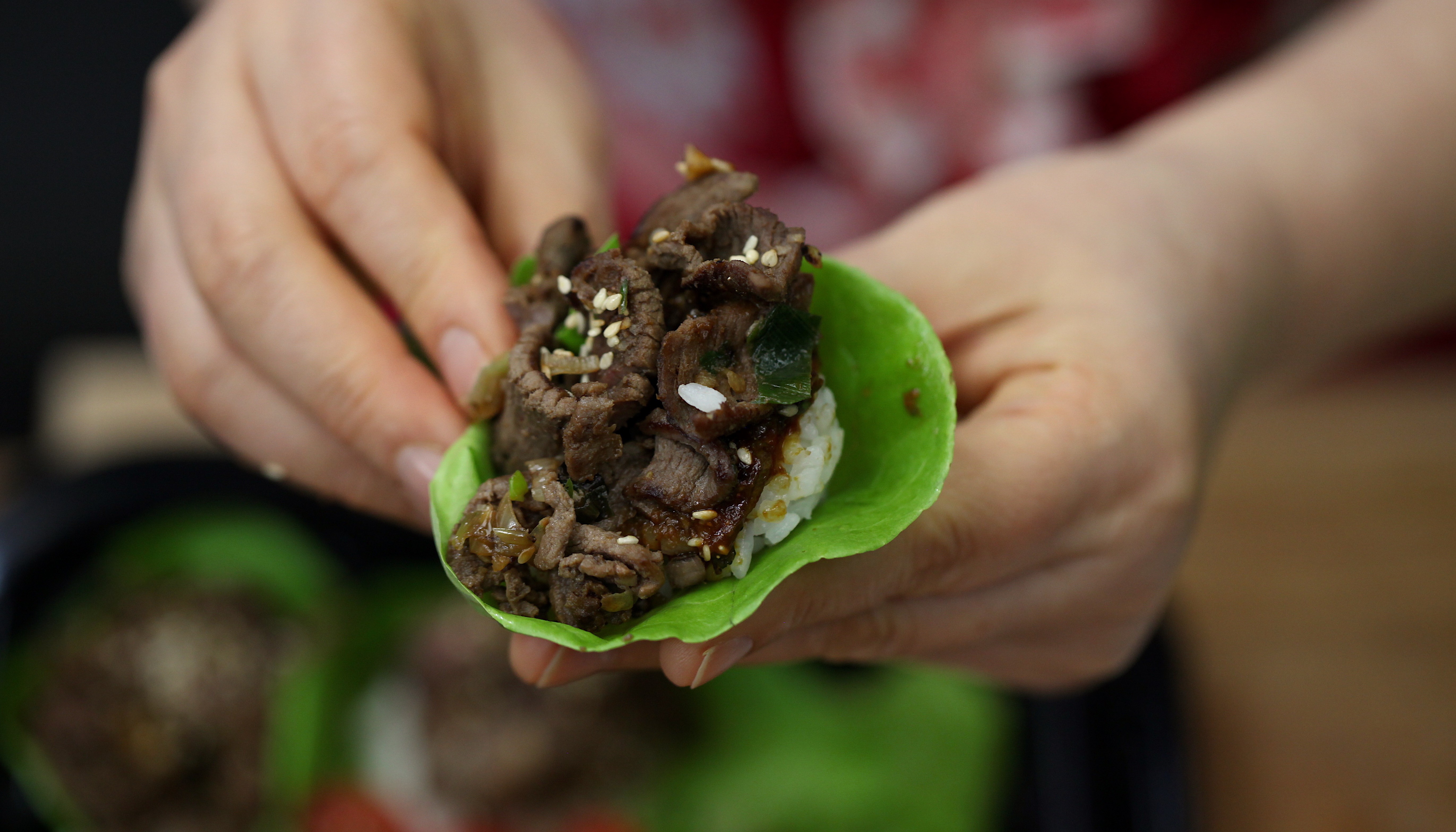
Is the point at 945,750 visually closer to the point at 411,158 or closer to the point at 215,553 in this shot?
the point at 411,158

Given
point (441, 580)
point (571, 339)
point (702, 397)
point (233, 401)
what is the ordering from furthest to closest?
1. point (441, 580)
2. point (233, 401)
3. point (571, 339)
4. point (702, 397)

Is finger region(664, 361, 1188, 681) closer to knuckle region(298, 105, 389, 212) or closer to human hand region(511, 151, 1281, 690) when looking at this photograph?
human hand region(511, 151, 1281, 690)

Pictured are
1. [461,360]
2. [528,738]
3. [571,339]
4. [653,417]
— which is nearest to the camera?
[653,417]

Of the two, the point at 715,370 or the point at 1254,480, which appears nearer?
the point at 715,370

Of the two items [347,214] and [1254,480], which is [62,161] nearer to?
[347,214]

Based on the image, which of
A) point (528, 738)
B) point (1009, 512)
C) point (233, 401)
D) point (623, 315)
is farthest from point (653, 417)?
point (528, 738)

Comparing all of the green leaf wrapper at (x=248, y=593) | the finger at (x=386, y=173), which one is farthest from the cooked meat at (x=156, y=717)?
the finger at (x=386, y=173)
